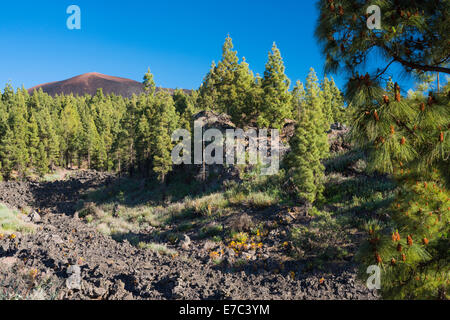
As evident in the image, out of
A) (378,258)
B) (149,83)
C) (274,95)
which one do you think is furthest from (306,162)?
(149,83)

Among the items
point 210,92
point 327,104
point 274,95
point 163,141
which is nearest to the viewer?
point 163,141

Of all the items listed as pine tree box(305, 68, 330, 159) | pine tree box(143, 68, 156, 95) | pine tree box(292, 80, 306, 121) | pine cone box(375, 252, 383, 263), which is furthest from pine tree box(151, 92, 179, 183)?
pine cone box(375, 252, 383, 263)

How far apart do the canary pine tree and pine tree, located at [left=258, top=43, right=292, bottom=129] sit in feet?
94.6

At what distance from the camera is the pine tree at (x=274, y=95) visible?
33.1 m

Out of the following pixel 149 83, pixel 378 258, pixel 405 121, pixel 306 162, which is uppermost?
pixel 149 83

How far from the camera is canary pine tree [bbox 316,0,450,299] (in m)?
3.61

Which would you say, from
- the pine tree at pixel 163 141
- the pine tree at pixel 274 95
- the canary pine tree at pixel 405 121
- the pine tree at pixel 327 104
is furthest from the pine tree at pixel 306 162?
the pine tree at pixel 327 104

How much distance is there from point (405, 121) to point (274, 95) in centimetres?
3071

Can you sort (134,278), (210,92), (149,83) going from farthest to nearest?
1. (149,83)
2. (210,92)
3. (134,278)

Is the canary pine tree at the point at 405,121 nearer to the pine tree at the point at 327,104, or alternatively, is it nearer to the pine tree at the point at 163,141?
the pine tree at the point at 163,141

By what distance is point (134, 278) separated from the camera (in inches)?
316

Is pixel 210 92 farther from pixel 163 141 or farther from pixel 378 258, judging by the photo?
pixel 378 258

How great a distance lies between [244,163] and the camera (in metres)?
27.4
